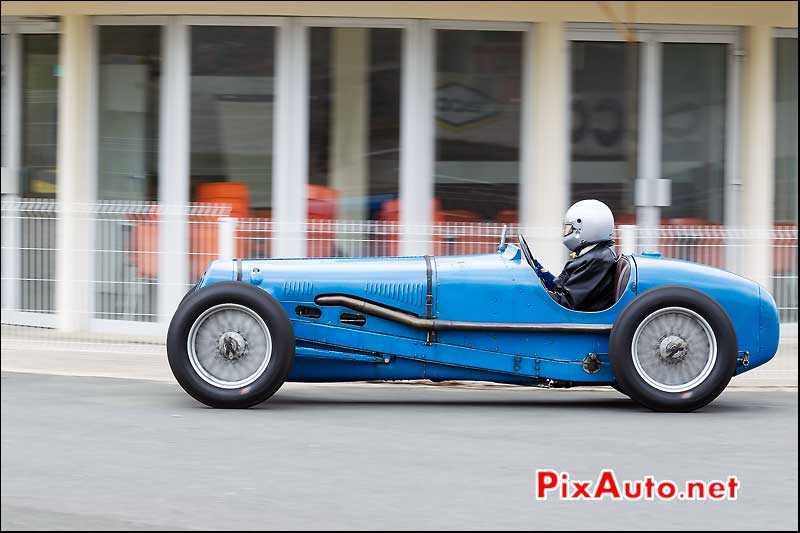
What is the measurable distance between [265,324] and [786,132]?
7.74 meters

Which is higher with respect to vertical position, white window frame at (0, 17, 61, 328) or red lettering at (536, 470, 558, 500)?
white window frame at (0, 17, 61, 328)

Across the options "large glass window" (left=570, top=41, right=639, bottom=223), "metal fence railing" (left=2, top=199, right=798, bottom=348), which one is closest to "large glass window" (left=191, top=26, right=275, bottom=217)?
"metal fence railing" (left=2, top=199, right=798, bottom=348)

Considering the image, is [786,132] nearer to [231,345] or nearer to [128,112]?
[128,112]

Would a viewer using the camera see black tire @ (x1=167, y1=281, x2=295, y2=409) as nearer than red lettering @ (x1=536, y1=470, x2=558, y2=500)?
No

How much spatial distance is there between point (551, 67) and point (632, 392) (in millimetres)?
5744

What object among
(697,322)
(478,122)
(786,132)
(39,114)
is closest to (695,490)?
(697,322)

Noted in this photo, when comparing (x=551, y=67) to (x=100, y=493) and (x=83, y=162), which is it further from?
(x=100, y=493)

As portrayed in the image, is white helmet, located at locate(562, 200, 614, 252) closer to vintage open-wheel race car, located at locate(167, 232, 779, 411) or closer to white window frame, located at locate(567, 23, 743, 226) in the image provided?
vintage open-wheel race car, located at locate(167, 232, 779, 411)

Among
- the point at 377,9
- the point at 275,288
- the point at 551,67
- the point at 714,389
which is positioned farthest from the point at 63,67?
the point at 714,389

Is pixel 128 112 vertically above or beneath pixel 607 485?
above

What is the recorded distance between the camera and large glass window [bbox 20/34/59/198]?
13945 millimetres

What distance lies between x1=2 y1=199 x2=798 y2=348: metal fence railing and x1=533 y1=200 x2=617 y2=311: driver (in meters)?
2.55

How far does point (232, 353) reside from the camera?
851 cm

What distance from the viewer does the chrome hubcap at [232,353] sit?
8.53 metres
